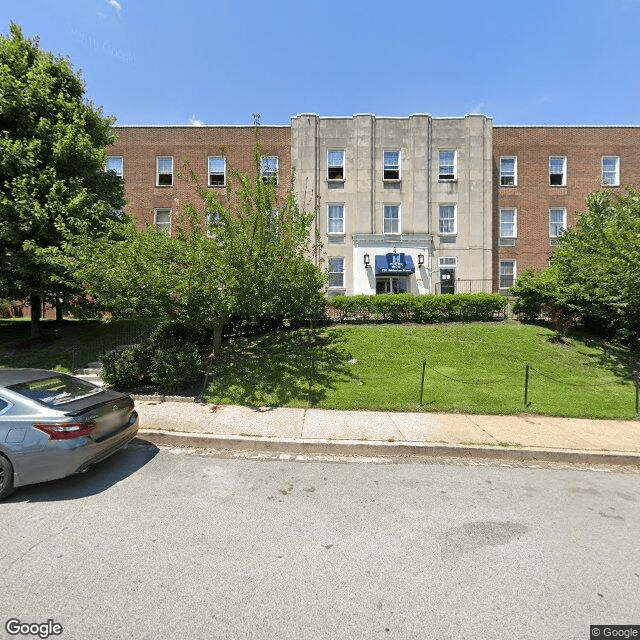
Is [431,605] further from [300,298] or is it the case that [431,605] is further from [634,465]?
[300,298]

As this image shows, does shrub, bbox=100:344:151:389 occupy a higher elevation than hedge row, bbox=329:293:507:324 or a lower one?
lower

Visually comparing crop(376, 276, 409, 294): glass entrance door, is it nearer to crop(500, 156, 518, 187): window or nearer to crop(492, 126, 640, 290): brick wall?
crop(492, 126, 640, 290): brick wall

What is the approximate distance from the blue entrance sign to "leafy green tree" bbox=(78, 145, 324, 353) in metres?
12.1

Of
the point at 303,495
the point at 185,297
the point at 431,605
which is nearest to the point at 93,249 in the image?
the point at 185,297

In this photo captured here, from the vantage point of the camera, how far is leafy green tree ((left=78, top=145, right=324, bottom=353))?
773 cm

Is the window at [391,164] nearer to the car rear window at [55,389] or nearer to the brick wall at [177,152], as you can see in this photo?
the brick wall at [177,152]

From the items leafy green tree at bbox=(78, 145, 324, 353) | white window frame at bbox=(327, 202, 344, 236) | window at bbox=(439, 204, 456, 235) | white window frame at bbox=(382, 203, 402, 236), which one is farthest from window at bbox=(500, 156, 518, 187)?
leafy green tree at bbox=(78, 145, 324, 353)

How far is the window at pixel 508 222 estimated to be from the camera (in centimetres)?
2245

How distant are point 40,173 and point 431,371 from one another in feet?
44.6

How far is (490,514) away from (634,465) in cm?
361

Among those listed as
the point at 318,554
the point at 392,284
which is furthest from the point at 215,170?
the point at 318,554

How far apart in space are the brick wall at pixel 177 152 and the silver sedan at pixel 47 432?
65.4 ft

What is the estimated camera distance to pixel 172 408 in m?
7.45

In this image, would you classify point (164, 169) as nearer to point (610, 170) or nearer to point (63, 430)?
point (63, 430)
